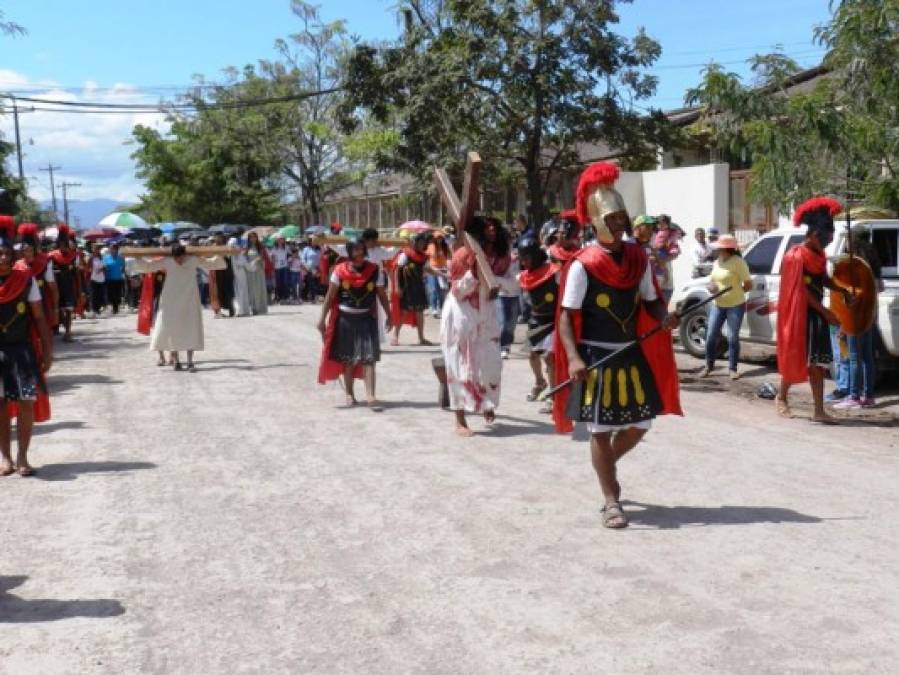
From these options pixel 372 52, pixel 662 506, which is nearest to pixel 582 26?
pixel 372 52

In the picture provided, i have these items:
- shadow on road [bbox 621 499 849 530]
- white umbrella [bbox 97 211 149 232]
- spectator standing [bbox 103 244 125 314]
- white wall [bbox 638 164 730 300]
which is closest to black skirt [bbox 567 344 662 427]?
shadow on road [bbox 621 499 849 530]

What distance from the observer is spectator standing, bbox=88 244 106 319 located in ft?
92.4

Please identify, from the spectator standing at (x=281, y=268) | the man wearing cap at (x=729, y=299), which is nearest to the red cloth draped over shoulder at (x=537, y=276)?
the man wearing cap at (x=729, y=299)

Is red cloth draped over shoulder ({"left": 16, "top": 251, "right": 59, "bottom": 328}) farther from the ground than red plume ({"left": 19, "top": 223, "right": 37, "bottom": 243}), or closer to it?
closer to it

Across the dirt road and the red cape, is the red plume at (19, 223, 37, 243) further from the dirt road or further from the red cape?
the red cape

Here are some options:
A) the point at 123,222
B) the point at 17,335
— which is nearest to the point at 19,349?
the point at 17,335

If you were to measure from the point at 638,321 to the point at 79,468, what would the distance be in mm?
4450

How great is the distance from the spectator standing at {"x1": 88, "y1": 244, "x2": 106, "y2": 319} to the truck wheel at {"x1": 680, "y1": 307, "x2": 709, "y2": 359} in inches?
665

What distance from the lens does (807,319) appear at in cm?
1064

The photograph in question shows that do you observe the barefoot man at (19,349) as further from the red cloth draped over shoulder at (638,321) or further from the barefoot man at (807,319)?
the barefoot man at (807,319)

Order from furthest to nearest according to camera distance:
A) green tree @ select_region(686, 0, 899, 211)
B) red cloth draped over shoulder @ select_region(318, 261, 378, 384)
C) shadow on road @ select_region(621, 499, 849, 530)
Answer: green tree @ select_region(686, 0, 899, 211)
red cloth draped over shoulder @ select_region(318, 261, 378, 384)
shadow on road @ select_region(621, 499, 849, 530)

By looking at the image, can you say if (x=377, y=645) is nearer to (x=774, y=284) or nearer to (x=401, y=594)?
(x=401, y=594)

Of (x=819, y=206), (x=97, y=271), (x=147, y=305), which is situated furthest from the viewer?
(x=97, y=271)

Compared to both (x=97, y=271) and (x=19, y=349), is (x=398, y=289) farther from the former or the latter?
(x=97, y=271)
